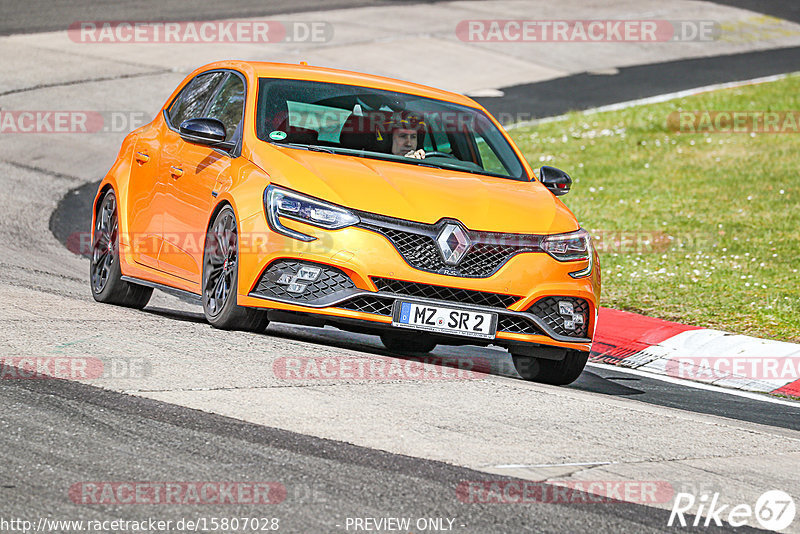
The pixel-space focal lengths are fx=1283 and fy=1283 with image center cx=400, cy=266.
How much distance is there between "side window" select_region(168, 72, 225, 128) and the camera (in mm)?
9211

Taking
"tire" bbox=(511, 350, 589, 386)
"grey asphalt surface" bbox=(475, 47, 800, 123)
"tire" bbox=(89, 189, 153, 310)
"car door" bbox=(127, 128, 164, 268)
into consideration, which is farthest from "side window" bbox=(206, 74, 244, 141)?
"grey asphalt surface" bbox=(475, 47, 800, 123)

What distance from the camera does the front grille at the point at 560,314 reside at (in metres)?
7.61

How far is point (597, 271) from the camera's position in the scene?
815 cm

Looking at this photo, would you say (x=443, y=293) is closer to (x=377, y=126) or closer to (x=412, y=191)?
(x=412, y=191)

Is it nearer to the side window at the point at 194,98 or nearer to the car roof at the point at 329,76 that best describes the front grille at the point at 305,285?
the car roof at the point at 329,76

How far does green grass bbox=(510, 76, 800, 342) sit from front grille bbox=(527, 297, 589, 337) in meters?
3.47

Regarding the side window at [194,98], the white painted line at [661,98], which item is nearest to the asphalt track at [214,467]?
the side window at [194,98]

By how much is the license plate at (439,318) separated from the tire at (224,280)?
89 centimetres

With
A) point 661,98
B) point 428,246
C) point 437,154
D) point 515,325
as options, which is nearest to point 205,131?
point 437,154

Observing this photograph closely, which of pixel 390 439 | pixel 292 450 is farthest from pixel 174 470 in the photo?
pixel 390 439

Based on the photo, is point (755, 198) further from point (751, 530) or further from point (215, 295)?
point (751, 530)

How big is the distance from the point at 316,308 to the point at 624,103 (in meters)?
17.1

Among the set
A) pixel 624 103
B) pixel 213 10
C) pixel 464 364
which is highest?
pixel 213 10

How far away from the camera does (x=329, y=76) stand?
8.85 meters
